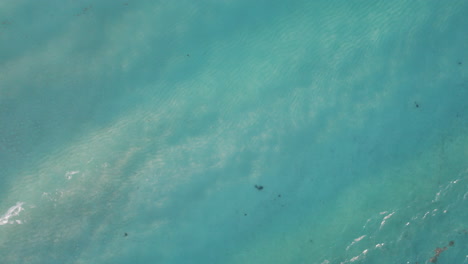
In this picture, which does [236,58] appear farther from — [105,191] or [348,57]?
[105,191]

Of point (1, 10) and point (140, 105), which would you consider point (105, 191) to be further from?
point (1, 10)

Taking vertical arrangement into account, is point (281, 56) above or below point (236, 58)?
below

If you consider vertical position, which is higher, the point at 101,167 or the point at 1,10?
the point at 1,10

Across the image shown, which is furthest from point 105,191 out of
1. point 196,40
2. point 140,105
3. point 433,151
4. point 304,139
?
point 433,151

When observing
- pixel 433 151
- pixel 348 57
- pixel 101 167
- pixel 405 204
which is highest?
pixel 101 167

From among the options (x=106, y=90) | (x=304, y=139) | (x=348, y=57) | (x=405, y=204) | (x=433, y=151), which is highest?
(x=106, y=90)

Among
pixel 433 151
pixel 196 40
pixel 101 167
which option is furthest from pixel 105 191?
pixel 433 151
